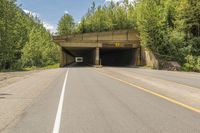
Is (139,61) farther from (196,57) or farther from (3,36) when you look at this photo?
(3,36)

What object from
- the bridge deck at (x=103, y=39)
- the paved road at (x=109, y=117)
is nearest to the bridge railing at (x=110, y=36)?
the bridge deck at (x=103, y=39)

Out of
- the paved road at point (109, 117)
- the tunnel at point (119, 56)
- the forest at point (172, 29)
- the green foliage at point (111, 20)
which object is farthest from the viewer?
the green foliage at point (111, 20)

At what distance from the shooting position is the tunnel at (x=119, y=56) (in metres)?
64.3

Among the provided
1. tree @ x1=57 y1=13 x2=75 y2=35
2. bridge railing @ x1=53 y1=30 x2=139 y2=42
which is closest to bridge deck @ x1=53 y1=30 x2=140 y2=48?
bridge railing @ x1=53 y1=30 x2=139 y2=42

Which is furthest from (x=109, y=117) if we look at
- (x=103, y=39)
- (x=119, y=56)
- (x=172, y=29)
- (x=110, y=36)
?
(x=119, y=56)

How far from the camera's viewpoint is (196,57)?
43656 millimetres

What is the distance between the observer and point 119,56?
7781cm

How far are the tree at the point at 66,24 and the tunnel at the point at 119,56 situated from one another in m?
29.9

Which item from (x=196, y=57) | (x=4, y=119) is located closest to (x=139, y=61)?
(x=196, y=57)

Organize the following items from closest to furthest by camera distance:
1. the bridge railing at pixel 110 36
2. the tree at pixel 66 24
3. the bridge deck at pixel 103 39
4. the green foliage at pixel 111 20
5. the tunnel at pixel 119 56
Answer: the bridge deck at pixel 103 39
the bridge railing at pixel 110 36
the tunnel at pixel 119 56
the green foliage at pixel 111 20
the tree at pixel 66 24

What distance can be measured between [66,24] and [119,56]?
1843 inches

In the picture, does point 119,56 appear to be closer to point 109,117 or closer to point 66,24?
point 66,24

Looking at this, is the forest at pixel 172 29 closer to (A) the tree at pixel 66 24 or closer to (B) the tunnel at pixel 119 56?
(B) the tunnel at pixel 119 56

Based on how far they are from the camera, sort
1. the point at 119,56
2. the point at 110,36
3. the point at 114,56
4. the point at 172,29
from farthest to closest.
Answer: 1. the point at 114,56
2. the point at 119,56
3. the point at 110,36
4. the point at 172,29
